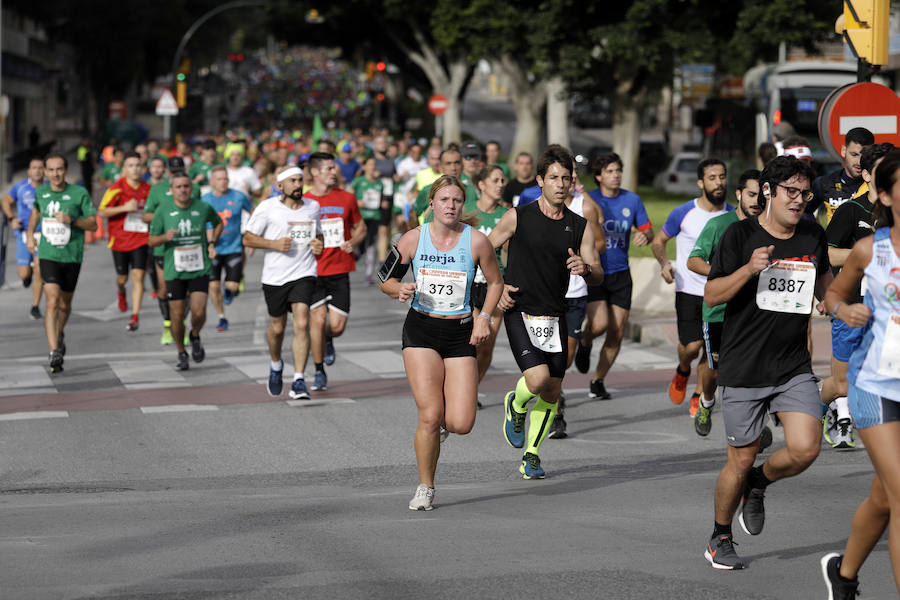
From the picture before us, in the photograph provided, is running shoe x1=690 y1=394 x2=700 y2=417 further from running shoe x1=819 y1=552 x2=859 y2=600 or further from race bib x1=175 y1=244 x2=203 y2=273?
running shoe x1=819 y1=552 x2=859 y2=600

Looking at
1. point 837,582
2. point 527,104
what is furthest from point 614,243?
point 527,104

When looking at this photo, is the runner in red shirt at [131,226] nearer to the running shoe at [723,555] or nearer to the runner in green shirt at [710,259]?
the runner in green shirt at [710,259]

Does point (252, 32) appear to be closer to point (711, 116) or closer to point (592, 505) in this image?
point (711, 116)

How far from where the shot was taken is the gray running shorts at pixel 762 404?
661 cm

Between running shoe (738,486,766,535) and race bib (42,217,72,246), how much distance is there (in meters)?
8.96

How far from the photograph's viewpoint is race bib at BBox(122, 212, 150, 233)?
17812mm

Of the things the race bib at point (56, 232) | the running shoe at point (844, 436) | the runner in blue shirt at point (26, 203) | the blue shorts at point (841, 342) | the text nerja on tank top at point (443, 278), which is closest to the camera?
the text nerja on tank top at point (443, 278)

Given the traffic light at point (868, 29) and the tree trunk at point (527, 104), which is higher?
the tree trunk at point (527, 104)

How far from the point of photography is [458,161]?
14.5 metres

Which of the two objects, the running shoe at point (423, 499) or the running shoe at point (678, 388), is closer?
the running shoe at point (423, 499)

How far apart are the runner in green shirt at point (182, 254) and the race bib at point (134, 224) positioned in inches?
135

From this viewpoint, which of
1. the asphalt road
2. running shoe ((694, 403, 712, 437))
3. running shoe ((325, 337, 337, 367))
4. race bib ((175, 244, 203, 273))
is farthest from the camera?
running shoe ((325, 337, 337, 367))

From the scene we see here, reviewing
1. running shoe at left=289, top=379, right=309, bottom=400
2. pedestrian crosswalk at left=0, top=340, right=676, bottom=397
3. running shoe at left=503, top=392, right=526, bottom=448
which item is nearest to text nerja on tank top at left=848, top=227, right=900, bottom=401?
running shoe at left=503, top=392, right=526, bottom=448

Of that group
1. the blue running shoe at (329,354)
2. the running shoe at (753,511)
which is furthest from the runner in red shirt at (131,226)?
the running shoe at (753,511)
